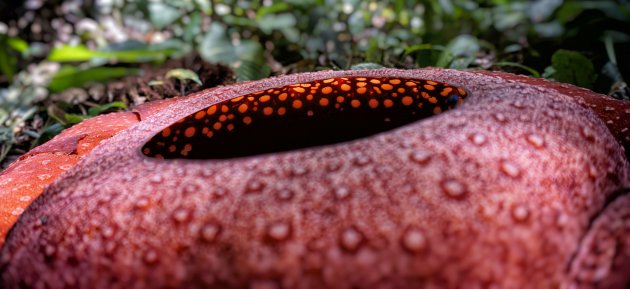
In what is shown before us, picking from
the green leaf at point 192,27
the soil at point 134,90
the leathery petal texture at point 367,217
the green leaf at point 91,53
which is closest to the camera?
the leathery petal texture at point 367,217

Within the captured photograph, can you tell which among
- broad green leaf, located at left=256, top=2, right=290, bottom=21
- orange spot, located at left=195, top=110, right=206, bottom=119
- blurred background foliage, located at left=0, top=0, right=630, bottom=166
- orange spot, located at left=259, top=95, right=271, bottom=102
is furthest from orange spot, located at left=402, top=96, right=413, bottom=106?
broad green leaf, located at left=256, top=2, right=290, bottom=21

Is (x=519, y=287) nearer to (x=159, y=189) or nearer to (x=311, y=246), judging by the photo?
(x=311, y=246)

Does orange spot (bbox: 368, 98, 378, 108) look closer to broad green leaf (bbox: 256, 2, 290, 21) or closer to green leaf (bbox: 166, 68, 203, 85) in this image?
green leaf (bbox: 166, 68, 203, 85)

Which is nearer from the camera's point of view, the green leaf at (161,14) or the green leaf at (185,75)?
the green leaf at (185,75)

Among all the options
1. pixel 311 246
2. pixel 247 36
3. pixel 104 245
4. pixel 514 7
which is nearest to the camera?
pixel 311 246

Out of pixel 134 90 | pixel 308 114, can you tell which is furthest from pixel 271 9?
pixel 308 114

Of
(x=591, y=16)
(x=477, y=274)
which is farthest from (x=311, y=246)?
(x=591, y=16)

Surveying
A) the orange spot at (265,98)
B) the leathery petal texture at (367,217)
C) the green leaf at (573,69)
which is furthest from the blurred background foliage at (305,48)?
the leathery petal texture at (367,217)

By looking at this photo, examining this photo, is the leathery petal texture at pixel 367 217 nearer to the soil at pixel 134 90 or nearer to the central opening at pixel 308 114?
the central opening at pixel 308 114
